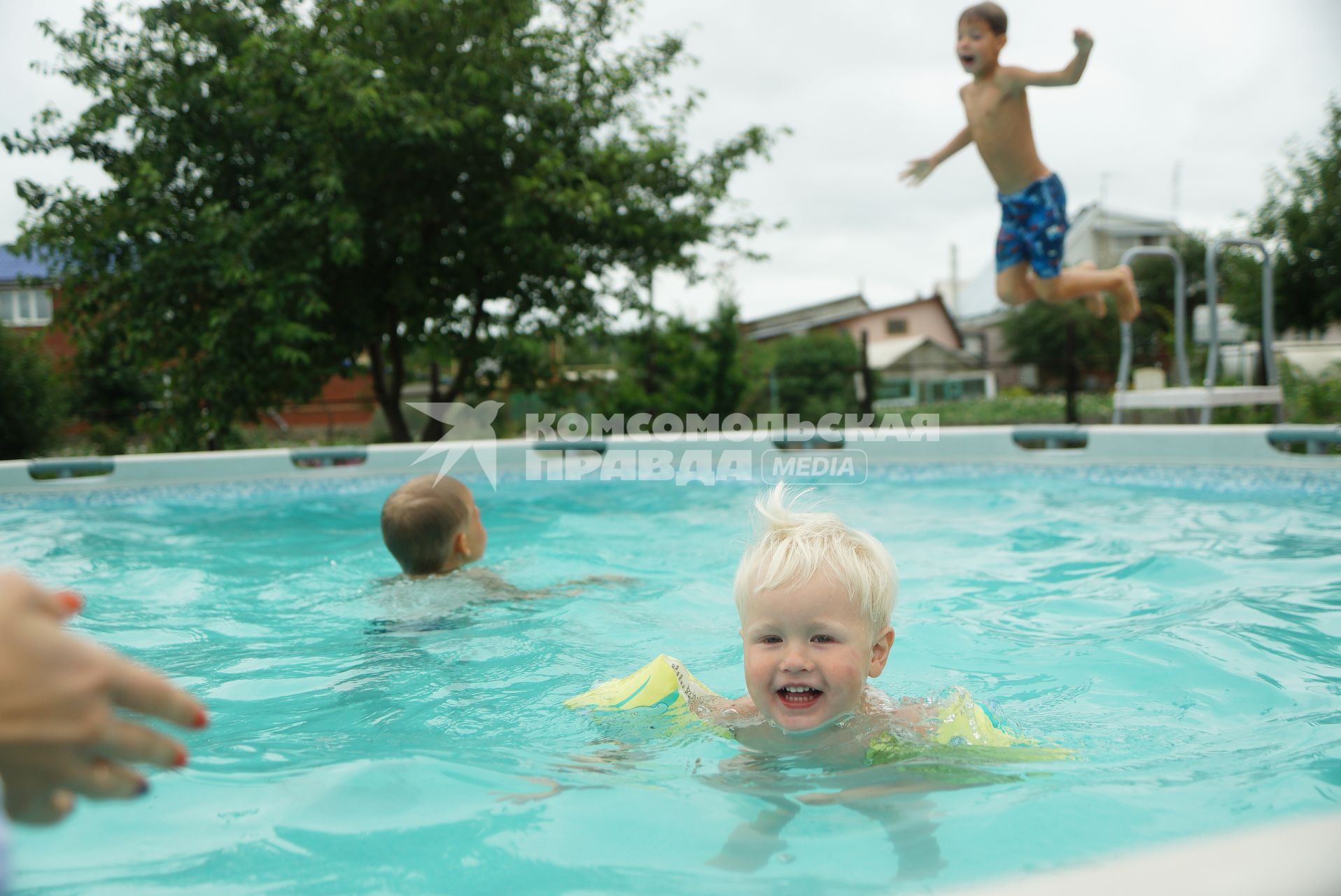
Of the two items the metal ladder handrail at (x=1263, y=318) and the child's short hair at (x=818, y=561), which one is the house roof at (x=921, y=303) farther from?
the child's short hair at (x=818, y=561)

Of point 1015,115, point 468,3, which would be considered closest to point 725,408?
point 468,3

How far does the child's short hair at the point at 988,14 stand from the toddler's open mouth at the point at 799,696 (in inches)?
173

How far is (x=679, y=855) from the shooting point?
1.44 m

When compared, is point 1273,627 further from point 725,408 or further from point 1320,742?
point 725,408

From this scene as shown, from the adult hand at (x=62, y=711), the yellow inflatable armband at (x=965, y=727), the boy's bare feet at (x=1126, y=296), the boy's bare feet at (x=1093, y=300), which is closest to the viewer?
the adult hand at (x=62, y=711)

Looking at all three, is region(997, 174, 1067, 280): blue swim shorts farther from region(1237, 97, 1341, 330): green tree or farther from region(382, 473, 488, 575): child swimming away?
region(1237, 97, 1341, 330): green tree

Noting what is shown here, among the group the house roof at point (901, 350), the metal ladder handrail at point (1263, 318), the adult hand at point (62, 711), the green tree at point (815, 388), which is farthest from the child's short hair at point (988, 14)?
the house roof at point (901, 350)

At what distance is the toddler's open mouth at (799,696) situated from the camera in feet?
5.56

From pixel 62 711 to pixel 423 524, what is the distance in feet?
7.96

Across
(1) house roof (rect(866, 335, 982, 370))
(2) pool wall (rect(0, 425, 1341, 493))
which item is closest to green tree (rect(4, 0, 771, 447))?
(2) pool wall (rect(0, 425, 1341, 493))

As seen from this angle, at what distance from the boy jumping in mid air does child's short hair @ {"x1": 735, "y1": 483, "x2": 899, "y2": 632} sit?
13.2 feet

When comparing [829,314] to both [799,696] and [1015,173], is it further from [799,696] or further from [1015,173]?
[799,696]

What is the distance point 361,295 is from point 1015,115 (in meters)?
6.83

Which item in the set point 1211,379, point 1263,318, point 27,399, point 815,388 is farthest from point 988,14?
point 27,399
